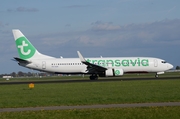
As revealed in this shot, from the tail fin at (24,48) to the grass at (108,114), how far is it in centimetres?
4058

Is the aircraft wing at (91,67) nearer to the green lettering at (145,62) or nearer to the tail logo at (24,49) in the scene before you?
the green lettering at (145,62)

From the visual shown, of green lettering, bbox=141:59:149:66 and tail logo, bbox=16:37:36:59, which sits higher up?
tail logo, bbox=16:37:36:59

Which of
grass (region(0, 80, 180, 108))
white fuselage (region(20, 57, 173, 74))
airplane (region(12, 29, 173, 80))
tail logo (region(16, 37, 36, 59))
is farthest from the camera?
tail logo (region(16, 37, 36, 59))

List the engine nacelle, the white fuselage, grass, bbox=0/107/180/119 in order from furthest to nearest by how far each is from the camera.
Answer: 1. the white fuselage
2. the engine nacelle
3. grass, bbox=0/107/180/119

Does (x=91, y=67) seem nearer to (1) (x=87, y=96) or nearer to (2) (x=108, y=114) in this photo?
(1) (x=87, y=96)

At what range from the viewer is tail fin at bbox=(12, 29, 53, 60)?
5808 centimetres

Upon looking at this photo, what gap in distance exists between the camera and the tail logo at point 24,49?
190ft

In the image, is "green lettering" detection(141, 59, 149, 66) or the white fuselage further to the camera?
"green lettering" detection(141, 59, 149, 66)

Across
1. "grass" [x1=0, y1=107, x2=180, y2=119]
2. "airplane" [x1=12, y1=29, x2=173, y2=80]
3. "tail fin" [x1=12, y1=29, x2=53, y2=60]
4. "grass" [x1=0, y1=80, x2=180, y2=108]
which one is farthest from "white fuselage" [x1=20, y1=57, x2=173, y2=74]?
"grass" [x1=0, y1=107, x2=180, y2=119]

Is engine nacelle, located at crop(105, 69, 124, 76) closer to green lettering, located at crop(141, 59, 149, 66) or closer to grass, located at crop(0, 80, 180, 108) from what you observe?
green lettering, located at crop(141, 59, 149, 66)

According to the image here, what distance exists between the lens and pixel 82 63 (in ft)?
186

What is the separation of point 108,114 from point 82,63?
39897 mm

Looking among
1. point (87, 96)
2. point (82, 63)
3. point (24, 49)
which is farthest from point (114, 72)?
point (87, 96)

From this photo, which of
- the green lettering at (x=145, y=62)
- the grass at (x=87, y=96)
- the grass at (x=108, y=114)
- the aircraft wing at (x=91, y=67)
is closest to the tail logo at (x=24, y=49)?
the aircraft wing at (x=91, y=67)
